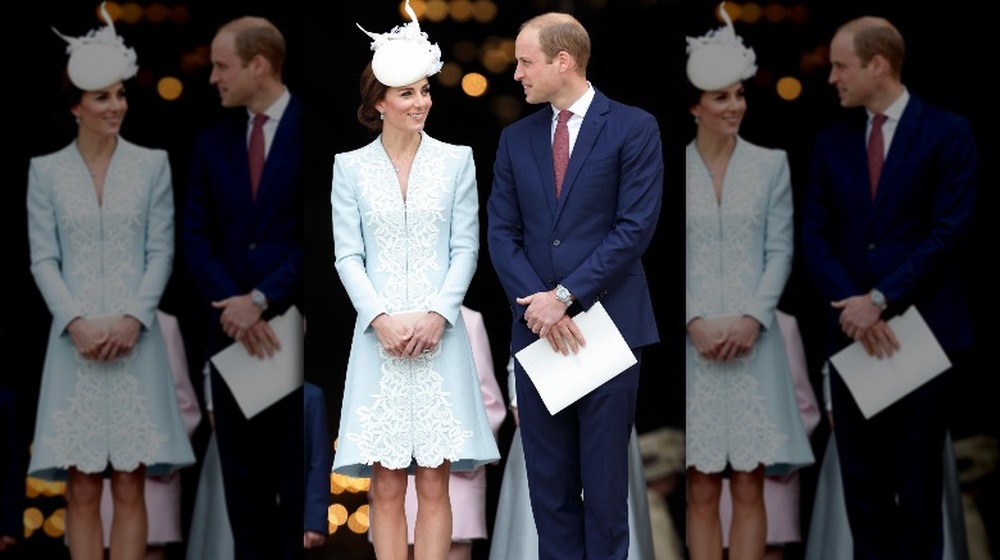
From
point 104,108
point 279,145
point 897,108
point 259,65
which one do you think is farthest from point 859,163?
point 104,108

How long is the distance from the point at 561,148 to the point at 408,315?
2.56ft

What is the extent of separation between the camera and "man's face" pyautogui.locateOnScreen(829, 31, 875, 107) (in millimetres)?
6270

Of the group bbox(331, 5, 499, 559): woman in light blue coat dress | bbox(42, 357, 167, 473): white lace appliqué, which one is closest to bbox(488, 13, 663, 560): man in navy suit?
bbox(331, 5, 499, 559): woman in light blue coat dress

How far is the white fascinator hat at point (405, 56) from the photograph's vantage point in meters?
5.70

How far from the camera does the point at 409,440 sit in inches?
220

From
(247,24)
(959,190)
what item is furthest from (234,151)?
(959,190)

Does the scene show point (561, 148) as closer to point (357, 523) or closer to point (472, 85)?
point (472, 85)

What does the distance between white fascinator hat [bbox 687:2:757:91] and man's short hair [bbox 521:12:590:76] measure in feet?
2.77

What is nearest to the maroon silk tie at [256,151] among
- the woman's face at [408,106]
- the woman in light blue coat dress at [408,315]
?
the woman in light blue coat dress at [408,315]

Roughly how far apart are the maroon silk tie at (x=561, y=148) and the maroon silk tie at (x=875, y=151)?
1.38 meters

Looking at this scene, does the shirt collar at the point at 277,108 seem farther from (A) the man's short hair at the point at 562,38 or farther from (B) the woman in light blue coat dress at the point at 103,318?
(A) the man's short hair at the point at 562,38

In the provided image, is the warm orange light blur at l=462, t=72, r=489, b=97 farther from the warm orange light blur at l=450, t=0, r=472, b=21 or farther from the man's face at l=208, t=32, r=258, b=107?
the man's face at l=208, t=32, r=258, b=107

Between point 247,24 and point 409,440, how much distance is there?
181 cm

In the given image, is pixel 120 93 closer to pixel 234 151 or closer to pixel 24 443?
pixel 234 151
